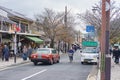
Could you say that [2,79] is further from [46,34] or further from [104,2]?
[46,34]

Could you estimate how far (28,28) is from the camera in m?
57.3

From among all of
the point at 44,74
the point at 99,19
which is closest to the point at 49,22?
the point at 99,19

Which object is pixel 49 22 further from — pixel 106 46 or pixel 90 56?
pixel 106 46

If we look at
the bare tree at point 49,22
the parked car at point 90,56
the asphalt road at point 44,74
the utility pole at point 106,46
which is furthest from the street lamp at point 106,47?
the bare tree at point 49,22

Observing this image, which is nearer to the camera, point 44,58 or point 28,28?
point 44,58

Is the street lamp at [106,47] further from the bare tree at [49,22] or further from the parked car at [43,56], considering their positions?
the bare tree at [49,22]

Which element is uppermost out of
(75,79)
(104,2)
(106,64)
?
(104,2)

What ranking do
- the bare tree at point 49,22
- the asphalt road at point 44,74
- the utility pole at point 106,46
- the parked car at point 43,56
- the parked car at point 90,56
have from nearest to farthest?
the utility pole at point 106,46 < the asphalt road at point 44,74 < the parked car at point 43,56 < the parked car at point 90,56 < the bare tree at point 49,22

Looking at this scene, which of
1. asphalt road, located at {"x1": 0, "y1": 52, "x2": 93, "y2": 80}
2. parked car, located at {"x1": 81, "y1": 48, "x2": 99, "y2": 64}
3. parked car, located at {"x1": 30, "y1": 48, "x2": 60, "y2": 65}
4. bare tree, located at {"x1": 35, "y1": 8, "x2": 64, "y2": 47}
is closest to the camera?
asphalt road, located at {"x1": 0, "y1": 52, "x2": 93, "y2": 80}

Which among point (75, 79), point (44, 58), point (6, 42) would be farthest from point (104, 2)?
point (6, 42)

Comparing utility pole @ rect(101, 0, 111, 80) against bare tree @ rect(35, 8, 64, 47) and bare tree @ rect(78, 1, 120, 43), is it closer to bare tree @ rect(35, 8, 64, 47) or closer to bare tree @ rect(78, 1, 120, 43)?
bare tree @ rect(78, 1, 120, 43)

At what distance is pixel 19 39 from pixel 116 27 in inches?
617

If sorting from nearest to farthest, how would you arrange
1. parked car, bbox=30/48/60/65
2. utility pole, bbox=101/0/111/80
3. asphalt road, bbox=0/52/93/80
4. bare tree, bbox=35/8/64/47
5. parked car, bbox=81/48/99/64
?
utility pole, bbox=101/0/111/80
asphalt road, bbox=0/52/93/80
parked car, bbox=30/48/60/65
parked car, bbox=81/48/99/64
bare tree, bbox=35/8/64/47

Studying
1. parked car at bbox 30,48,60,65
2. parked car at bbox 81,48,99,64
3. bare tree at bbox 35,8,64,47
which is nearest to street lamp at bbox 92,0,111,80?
parked car at bbox 30,48,60,65
